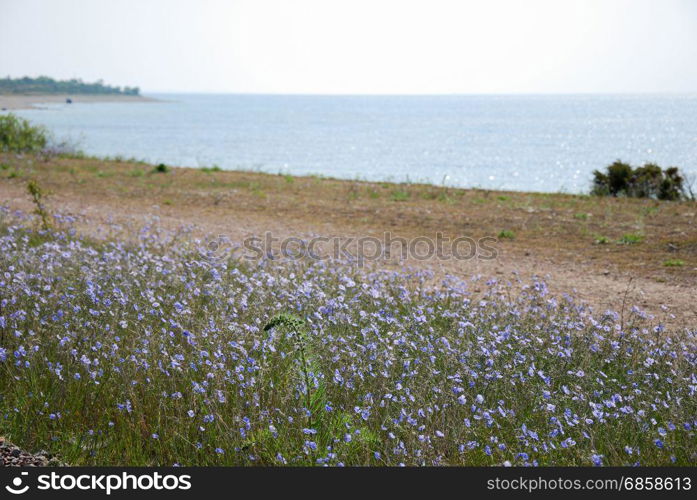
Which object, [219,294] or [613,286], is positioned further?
[613,286]

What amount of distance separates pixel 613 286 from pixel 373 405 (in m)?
5.26

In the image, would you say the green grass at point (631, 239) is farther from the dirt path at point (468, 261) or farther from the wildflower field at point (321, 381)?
the wildflower field at point (321, 381)

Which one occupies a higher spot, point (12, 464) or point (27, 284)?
point (27, 284)

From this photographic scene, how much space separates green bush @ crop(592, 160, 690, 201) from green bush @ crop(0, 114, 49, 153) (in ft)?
58.2

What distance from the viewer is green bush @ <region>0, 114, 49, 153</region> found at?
23.5 m

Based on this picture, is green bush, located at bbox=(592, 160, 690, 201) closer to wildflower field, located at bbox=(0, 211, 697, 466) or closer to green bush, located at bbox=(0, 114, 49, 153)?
wildflower field, located at bbox=(0, 211, 697, 466)

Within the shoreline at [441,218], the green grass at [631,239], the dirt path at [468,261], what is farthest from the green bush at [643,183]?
the dirt path at [468,261]

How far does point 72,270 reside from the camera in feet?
22.3

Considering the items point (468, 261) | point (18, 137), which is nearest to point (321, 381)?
point (468, 261)

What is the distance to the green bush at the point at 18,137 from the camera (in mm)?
23453

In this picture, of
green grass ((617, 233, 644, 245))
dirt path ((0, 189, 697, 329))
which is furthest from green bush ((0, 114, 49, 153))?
green grass ((617, 233, 644, 245))

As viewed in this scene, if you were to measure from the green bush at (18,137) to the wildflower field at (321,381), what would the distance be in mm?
18893
